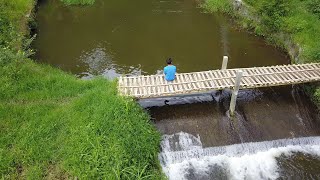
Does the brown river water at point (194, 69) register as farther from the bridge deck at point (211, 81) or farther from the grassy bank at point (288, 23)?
the bridge deck at point (211, 81)

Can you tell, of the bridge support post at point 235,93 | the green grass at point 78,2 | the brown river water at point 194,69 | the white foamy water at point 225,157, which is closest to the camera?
the white foamy water at point 225,157

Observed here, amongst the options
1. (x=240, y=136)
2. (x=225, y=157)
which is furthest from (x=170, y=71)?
(x=225, y=157)

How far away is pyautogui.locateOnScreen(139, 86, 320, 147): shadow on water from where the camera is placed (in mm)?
13242

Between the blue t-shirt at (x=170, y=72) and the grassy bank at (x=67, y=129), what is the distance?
1.93 meters

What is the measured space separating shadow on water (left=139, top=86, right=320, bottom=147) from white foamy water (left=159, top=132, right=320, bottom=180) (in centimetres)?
28

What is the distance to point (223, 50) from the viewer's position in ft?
60.8

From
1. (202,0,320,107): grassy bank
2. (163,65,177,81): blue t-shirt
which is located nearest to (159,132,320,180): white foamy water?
(163,65,177,81): blue t-shirt

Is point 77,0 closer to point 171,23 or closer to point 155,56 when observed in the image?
point 171,23

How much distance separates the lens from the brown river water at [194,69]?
12.5m

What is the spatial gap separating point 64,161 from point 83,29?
11422mm

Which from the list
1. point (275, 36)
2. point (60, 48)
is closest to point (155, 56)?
point (60, 48)

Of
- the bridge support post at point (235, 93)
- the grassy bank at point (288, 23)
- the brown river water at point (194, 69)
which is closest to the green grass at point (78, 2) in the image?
the brown river water at point (194, 69)

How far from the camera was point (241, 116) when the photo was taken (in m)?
14.0

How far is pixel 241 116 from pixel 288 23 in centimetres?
749
